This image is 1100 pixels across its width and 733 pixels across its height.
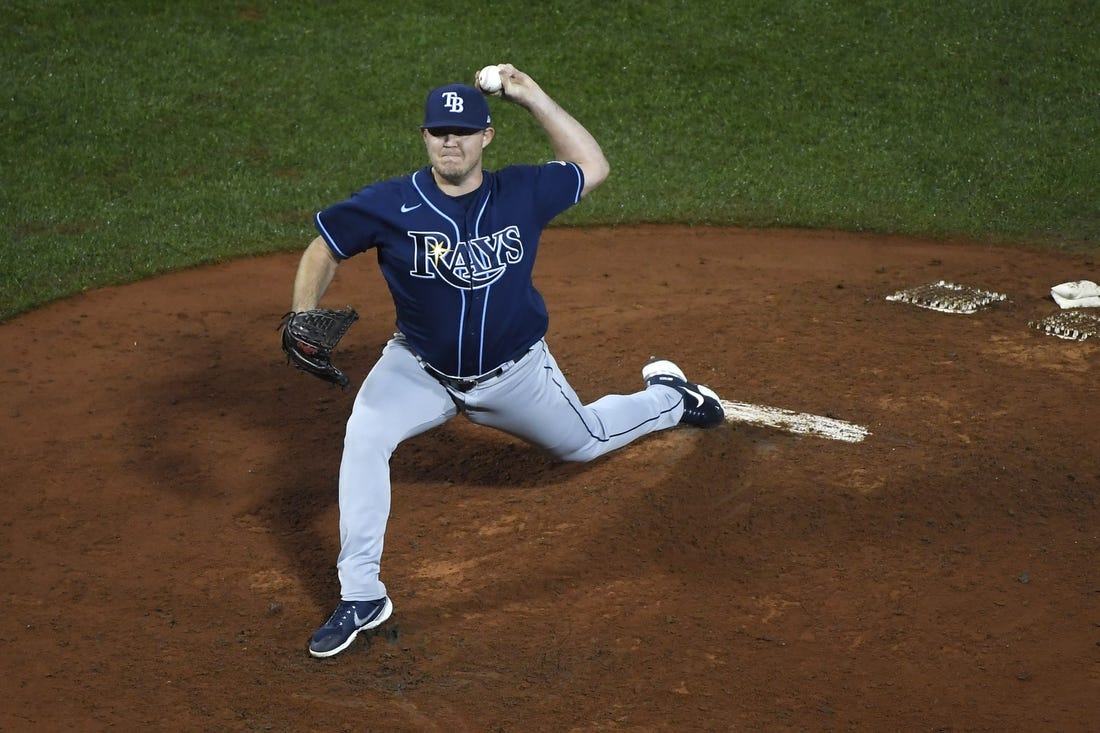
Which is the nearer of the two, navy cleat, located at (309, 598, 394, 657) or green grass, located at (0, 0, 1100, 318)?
navy cleat, located at (309, 598, 394, 657)

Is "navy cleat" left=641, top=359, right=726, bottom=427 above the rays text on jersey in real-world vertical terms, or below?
below

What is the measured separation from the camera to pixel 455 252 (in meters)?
4.93

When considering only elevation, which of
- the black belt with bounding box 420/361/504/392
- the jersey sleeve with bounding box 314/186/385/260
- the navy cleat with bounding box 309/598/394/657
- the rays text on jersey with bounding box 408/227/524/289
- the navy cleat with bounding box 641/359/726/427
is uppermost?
the jersey sleeve with bounding box 314/186/385/260

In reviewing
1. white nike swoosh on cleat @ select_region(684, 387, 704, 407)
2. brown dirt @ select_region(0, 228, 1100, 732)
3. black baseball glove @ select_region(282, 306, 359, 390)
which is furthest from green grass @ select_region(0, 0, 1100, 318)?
black baseball glove @ select_region(282, 306, 359, 390)

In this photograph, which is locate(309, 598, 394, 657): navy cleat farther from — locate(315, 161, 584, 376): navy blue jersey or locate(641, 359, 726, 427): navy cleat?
locate(641, 359, 726, 427): navy cleat

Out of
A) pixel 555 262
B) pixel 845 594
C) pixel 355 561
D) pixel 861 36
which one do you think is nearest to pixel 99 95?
pixel 555 262

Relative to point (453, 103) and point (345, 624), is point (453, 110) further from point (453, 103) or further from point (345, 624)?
point (345, 624)

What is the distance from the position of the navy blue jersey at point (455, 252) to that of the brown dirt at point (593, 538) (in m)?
0.90

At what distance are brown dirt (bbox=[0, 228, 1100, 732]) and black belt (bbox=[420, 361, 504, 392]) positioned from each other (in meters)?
0.68

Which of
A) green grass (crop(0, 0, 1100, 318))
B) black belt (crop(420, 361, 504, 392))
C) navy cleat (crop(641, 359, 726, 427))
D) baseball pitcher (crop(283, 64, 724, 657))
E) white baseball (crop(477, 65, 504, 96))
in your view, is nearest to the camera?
baseball pitcher (crop(283, 64, 724, 657))

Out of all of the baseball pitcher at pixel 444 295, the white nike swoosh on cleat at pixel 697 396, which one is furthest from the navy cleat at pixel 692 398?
the baseball pitcher at pixel 444 295

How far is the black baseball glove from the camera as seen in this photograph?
4629mm

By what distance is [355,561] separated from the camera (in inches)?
186

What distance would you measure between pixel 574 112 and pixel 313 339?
719cm
